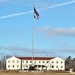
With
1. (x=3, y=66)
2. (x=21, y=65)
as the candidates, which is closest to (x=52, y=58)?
(x=21, y=65)

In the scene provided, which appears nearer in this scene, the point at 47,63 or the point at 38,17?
the point at 38,17

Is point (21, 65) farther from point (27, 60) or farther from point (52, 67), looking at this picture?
point (52, 67)

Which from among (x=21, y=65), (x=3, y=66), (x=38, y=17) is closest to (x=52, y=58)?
(x=21, y=65)

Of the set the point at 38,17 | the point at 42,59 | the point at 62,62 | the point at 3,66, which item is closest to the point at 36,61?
the point at 42,59

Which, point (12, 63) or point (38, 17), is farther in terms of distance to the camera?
point (12, 63)

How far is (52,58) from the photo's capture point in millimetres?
185125

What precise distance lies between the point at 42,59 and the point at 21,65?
1291 centimetres

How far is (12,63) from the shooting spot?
598 ft

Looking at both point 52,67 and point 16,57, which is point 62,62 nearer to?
point 52,67

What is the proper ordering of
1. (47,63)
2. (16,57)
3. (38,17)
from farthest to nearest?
(16,57) → (47,63) → (38,17)

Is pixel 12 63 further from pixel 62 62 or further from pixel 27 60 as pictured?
→ pixel 62 62

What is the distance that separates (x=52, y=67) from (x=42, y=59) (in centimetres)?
788

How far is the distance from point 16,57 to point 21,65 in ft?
32.1

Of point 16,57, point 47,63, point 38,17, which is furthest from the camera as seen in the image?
point 16,57
